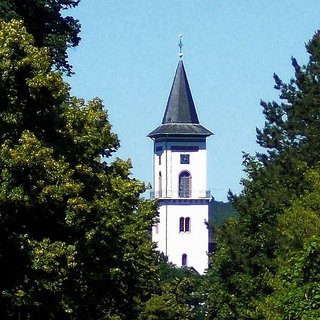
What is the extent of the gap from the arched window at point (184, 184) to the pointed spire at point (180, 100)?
656cm

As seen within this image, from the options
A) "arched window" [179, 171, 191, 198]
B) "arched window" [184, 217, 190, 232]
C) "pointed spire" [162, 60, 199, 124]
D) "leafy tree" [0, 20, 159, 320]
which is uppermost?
"pointed spire" [162, 60, 199, 124]

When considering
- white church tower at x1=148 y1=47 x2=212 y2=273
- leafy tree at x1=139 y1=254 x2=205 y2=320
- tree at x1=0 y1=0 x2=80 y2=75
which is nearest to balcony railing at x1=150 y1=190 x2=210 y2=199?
white church tower at x1=148 y1=47 x2=212 y2=273

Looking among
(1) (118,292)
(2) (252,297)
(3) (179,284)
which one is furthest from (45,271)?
(3) (179,284)

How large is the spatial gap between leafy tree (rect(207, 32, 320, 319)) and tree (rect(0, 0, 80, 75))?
38.0ft

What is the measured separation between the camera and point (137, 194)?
139 feet

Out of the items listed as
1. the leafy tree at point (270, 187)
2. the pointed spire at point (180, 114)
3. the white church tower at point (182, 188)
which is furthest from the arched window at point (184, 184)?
the leafy tree at point (270, 187)

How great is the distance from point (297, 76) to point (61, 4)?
1710 cm

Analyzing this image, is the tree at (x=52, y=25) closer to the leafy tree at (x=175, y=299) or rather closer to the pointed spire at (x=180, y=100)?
the leafy tree at (x=175, y=299)

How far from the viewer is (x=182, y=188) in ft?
508

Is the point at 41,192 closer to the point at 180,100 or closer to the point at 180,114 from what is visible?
the point at 180,100

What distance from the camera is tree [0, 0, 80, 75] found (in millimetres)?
33875

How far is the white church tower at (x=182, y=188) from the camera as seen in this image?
152125 millimetres

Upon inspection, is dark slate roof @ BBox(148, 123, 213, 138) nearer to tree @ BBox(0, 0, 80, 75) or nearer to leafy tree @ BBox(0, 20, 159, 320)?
tree @ BBox(0, 0, 80, 75)

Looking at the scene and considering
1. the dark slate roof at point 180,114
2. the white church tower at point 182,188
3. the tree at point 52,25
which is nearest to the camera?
the tree at point 52,25
